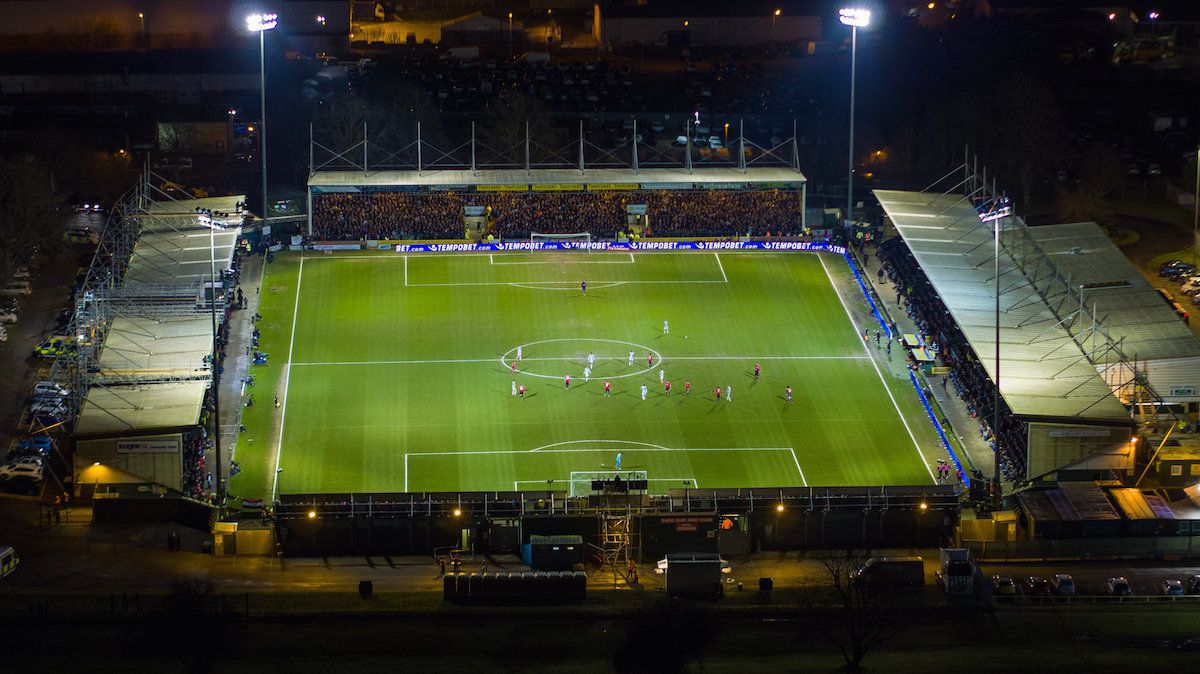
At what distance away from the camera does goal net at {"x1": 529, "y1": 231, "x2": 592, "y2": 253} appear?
11369cm

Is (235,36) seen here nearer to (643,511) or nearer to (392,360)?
(392,360)

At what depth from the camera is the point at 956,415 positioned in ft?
296

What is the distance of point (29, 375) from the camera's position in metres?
93.2

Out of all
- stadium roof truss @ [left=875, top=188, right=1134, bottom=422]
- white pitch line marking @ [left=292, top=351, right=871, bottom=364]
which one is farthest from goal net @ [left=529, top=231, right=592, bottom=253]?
white pitch line marking @ [left=292, top=351, right=871, bottom=364]

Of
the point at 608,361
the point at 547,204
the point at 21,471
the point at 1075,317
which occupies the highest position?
the point at 547,204

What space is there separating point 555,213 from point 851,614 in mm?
52476

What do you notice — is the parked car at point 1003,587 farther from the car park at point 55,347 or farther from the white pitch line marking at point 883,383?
the car park at point 55,347

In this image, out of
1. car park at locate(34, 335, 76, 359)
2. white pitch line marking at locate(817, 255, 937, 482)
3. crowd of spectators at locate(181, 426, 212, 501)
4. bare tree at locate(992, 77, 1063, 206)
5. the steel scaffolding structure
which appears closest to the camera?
crowd of spectators at locate(181, 426, 212, 501)

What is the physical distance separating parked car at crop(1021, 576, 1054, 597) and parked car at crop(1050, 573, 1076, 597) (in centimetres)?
22

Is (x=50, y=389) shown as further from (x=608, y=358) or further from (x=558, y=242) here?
(x=558, y=242)

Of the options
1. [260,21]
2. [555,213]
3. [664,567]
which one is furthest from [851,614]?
[260,21]

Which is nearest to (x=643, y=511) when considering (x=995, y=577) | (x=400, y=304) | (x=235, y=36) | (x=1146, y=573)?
(x=995, y=577)

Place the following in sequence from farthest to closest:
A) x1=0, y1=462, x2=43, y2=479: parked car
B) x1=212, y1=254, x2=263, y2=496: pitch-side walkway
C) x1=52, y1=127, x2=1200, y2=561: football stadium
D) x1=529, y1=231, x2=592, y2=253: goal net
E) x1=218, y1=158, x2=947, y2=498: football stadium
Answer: x1=529, y1=231, x2=592, y2=253: goal net, x1=212, y1=254, x2=263, y2=496: pitch-side walkway, x1=218, y1=158, x2=947, y2=498: football stadium, x1=0, y1=462, x2=43, y2=479: parked car, x1=52, y1=127, x2=1200, y2=561: football stadium

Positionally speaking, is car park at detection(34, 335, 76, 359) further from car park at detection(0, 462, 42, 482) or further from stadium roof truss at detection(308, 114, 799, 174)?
stadium roof truss at detection(308, 114, 799, 174)
